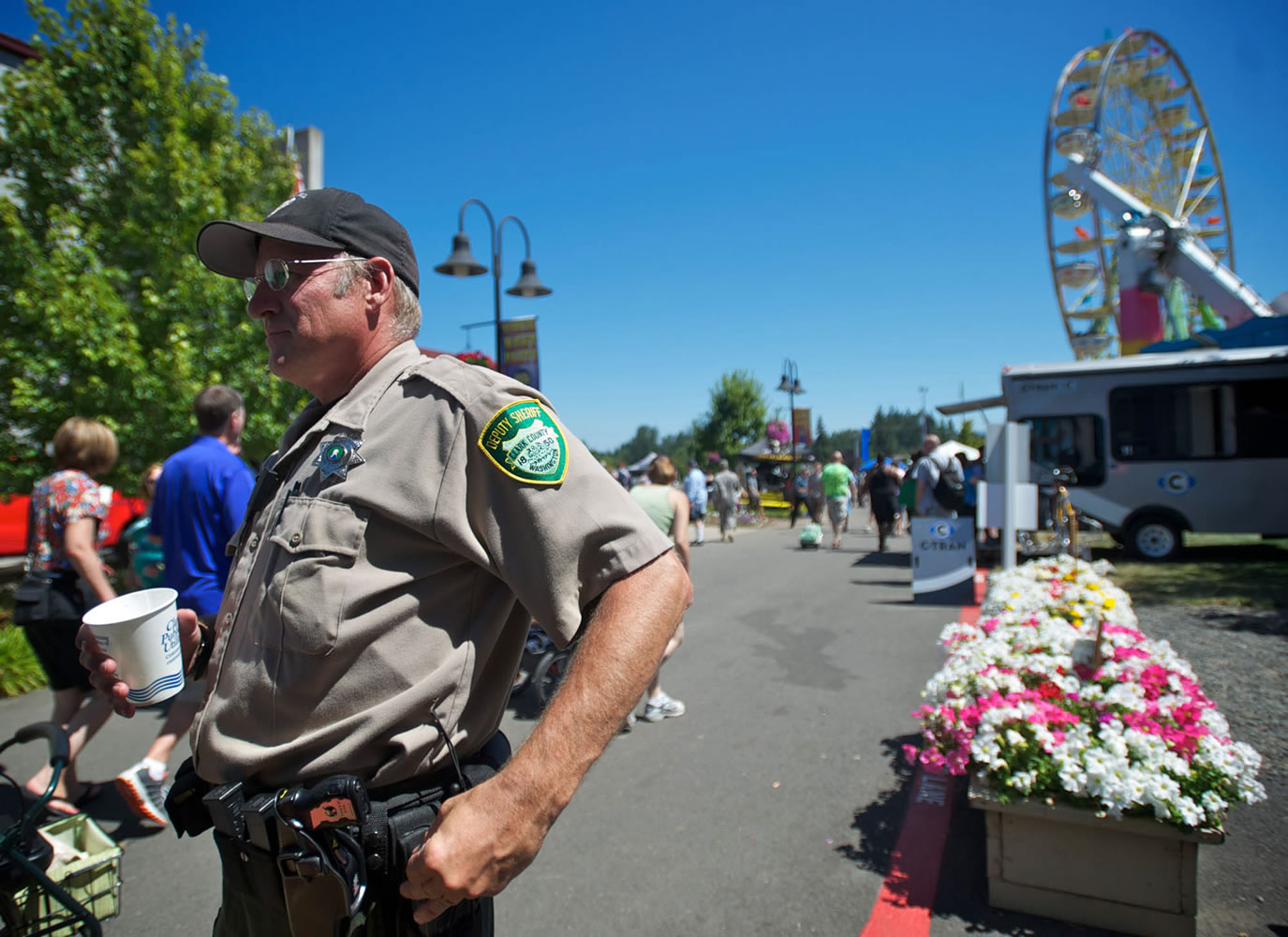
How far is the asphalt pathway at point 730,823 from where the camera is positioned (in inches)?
117

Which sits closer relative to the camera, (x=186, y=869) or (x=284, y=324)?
(x=284, y=324)

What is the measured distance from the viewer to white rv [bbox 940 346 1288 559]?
11.8 m

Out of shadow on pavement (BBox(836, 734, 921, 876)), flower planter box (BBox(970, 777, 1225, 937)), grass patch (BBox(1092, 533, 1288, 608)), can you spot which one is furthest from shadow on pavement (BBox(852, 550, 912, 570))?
flower planter box (BBox(970, 777, 1225, 937))

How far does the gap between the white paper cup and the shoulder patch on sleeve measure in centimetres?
83

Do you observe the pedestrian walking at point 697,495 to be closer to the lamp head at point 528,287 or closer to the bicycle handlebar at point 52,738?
the lamp head at point 528,287

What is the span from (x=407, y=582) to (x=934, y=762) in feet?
9.30

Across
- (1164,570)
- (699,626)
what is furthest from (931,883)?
(1164,570)

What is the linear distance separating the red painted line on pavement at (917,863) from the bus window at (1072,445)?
33.6 ft

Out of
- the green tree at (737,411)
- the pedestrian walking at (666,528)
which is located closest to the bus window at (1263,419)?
the pedestrian walking at (666,528)

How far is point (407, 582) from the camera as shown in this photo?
1263 millimetres

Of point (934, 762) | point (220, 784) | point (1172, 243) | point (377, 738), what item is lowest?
point (934, 762)

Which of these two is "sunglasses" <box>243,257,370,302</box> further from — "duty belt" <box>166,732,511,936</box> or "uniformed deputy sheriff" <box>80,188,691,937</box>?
"duty belt" <box>166,732,511,936</box>

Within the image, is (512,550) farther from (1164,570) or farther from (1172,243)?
(1172,243)

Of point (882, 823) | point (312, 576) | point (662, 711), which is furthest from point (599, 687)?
point (662, 711)
